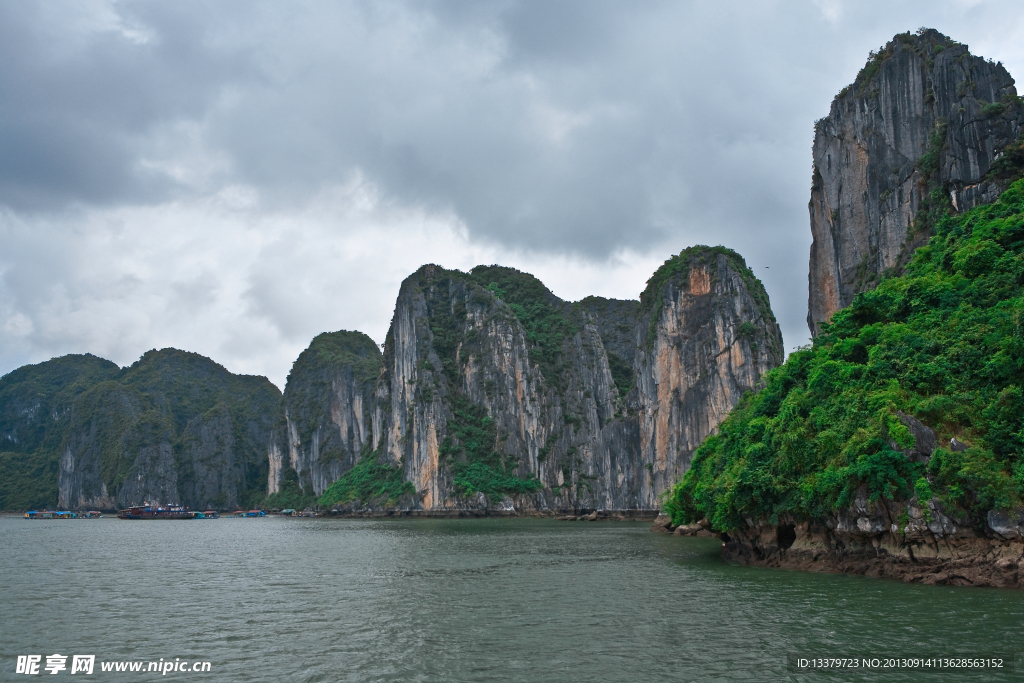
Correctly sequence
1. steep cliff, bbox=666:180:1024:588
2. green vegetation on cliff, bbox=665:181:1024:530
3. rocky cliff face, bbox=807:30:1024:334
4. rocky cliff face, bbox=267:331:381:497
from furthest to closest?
1. rocky cliff face, bbox=267:331:381:497
2. rocky cliff face, bbox=807:30:1024:334
3. green vegetation on cliff, bbox=665:181:1024:530
4. steep cliff, bbox=666:180:1024:588

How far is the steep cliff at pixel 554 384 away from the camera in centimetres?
8488

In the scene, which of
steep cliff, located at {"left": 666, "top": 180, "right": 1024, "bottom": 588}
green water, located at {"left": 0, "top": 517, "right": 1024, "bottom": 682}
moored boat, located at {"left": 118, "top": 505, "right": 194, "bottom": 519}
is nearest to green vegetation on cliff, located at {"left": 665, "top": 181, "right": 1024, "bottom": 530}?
steep cliff, located at {"left": 666, "top": 180, "right": 1024, "bottom": 588}

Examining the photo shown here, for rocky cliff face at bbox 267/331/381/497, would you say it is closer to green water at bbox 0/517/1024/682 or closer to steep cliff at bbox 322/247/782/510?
steep cliff at bbox 322/247/782/510

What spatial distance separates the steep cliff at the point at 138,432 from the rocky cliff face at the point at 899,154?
127719mm

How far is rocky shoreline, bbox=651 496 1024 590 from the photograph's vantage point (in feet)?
61.9

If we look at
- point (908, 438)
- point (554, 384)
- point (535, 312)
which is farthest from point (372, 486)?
point (908, 438)

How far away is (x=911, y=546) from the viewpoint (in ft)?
69.4

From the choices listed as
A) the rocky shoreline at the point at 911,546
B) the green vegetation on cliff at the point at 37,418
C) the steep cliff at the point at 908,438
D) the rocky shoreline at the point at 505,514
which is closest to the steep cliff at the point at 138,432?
the green vegetation on cliff at the point at 37,418

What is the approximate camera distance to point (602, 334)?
131125mm

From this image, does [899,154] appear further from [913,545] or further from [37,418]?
[37,418]

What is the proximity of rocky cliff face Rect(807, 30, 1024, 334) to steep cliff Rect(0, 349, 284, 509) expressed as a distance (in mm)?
127719

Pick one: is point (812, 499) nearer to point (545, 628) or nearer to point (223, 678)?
point (545, 628)

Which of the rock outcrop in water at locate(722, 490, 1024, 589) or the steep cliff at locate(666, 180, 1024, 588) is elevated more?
the steep cliff at locate(666, 180, 1024, 588)

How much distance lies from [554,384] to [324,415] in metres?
55.8
